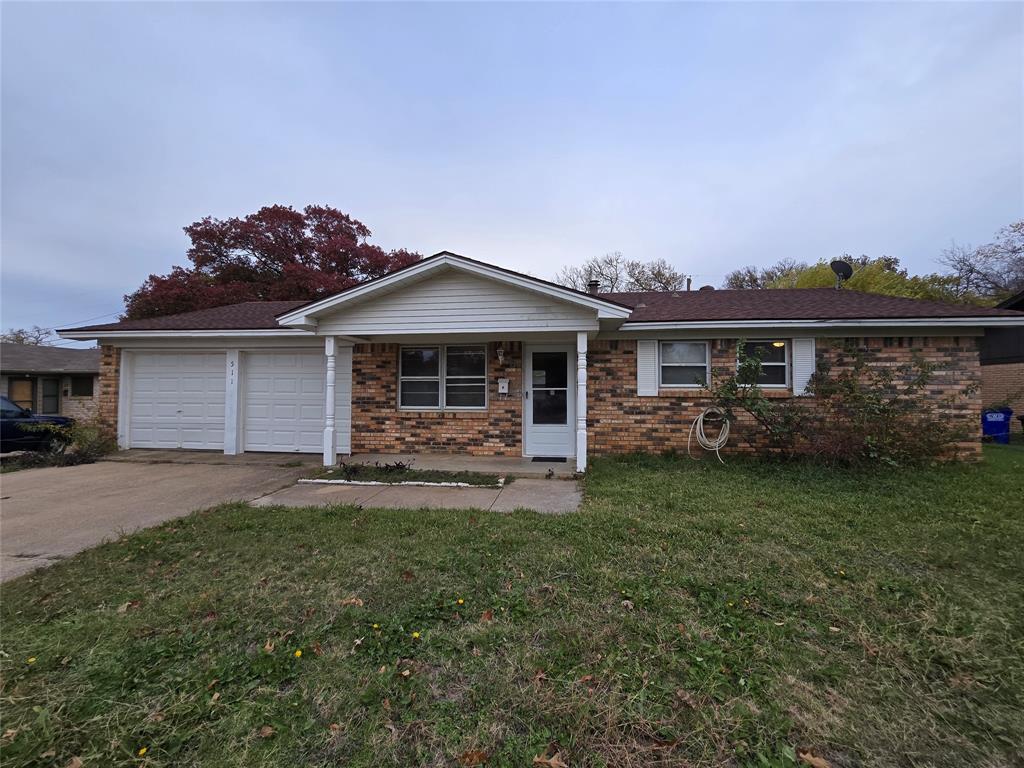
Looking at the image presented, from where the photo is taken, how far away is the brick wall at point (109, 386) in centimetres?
901

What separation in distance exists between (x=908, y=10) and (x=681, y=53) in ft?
13.1

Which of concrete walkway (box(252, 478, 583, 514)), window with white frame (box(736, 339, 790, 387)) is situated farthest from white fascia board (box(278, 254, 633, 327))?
window with white frame (box(736, 339, 790, 387))

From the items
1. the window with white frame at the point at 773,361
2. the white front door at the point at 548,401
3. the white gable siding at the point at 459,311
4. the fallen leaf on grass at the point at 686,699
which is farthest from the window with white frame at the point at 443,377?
the fallen leaf on grass at the point at 686,699

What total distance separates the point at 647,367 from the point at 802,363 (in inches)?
107

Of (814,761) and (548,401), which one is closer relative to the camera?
(814,761)

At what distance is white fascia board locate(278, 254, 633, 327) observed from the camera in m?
6.64

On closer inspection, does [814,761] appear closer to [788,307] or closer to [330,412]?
[330,412]

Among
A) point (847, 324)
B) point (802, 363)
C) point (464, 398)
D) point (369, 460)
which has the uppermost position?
point (847, 324)

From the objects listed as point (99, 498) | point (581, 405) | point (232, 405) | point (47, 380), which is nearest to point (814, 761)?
point (581, 405)

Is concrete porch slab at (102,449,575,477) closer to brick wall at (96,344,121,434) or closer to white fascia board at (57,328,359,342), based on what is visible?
brick wall at (96,344,121,434)

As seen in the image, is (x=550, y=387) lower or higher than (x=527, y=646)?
higher

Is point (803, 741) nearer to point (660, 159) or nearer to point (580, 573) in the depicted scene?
point (580, 573)

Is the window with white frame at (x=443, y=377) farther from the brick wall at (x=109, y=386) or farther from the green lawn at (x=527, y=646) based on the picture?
the brick wall at (x=109, y=386)

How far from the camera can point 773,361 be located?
773 centimetres
